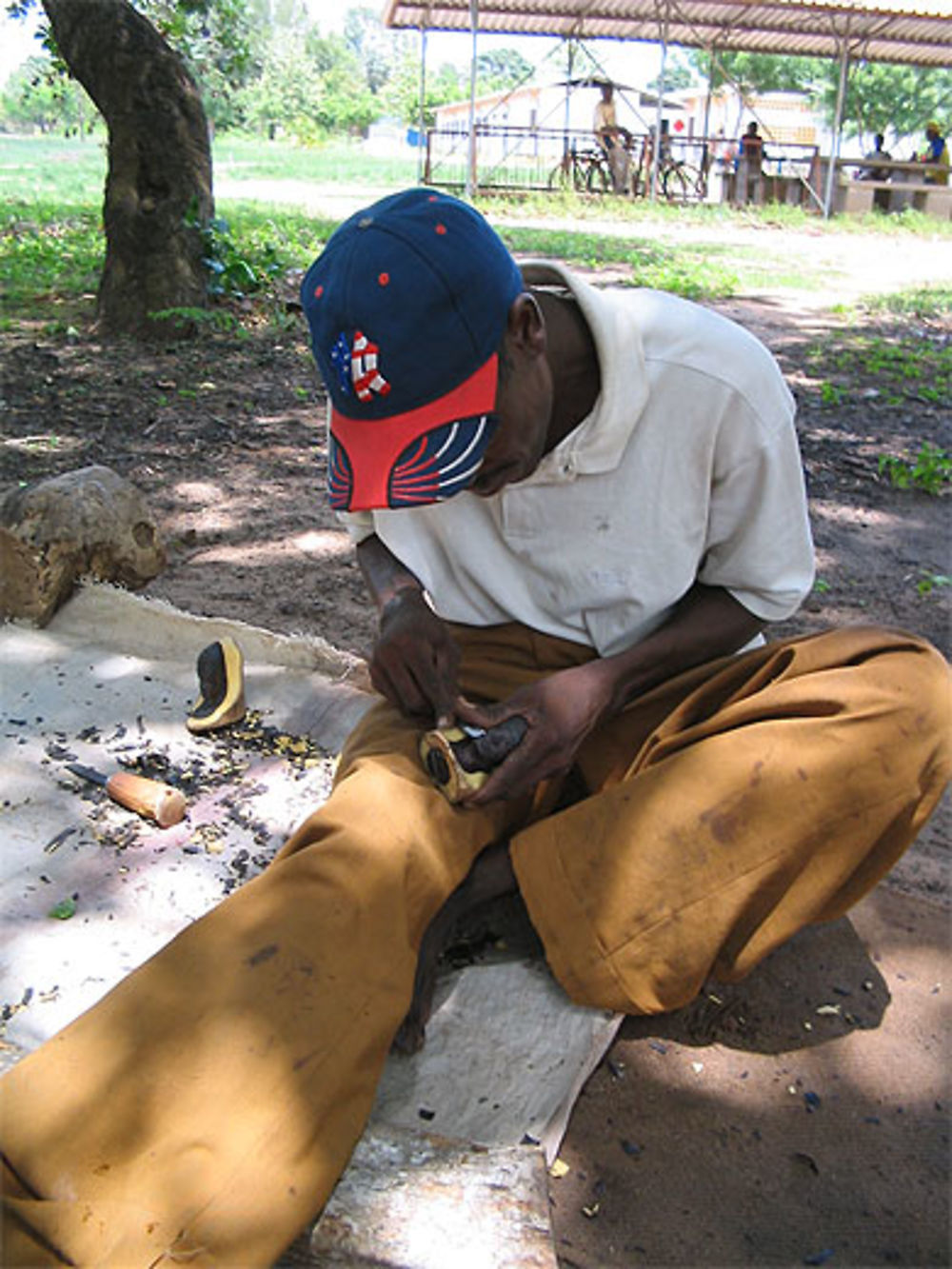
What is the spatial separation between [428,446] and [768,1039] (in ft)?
3.44

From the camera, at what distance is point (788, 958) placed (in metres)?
2.02

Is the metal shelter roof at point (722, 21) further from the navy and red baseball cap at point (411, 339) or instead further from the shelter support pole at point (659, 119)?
the navy and red baseball cap at point (411, 339)

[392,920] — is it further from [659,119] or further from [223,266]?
[659,119]

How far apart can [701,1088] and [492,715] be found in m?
0.62

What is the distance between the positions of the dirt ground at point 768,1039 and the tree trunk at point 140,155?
7.06ft

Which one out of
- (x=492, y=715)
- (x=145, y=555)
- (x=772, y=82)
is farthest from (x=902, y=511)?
(x=772, y=82)

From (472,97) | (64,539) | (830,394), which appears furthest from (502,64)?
(64,539)

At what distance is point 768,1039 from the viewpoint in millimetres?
1853

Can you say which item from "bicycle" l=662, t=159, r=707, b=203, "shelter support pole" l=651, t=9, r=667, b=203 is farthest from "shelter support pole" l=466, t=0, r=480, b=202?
"bicycle" l=662, t=159, r=707, b=203

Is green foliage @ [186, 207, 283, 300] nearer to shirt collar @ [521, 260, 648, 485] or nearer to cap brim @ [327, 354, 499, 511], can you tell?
shirt collar @ [521, 260, 648, 485]

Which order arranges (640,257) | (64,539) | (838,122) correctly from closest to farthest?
1. (64,539)
2. (640,257)
3. (838,122)

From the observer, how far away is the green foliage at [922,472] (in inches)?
173

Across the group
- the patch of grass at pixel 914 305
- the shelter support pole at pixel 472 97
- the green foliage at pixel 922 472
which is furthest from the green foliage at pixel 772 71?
A: the green foliage at pixel 922 472

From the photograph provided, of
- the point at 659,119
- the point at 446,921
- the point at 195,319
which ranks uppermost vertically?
the point at 659,119
